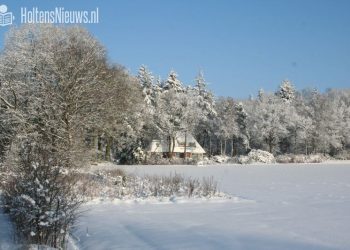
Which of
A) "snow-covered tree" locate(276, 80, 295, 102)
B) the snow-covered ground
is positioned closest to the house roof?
"snow-covered tree" locate(276, 80, 295, 102)

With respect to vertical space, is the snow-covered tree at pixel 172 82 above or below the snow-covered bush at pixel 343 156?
above

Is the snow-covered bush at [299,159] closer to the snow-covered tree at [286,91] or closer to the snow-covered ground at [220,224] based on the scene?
the snow-covered tree at [286,91]

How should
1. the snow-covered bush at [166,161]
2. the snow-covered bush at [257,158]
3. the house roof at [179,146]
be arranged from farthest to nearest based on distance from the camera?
1. the house roof at [179,146]
2. the snow-covered bush at [257,158]
3. the snow-covered bush at [166,161]

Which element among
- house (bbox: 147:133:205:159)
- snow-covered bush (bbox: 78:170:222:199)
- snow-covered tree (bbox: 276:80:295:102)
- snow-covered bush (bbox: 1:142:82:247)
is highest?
snow-covered tree (bbox: 276:80:295:102)

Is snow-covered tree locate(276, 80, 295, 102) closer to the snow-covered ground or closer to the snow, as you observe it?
the snow-covered ground

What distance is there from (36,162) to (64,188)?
78 centimetres

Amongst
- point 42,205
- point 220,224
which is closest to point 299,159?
point 220,224

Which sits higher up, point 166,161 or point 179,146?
point 179,146

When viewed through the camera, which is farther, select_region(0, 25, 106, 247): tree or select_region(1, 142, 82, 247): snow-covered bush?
select_region(0, 25, 106, 247): tree

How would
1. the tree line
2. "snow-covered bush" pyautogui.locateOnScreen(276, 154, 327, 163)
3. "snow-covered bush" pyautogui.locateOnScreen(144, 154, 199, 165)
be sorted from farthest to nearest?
1. "snow-covered bush" pyautogui.locateOnScreen(276, 154, 327, 163)
2. "snow-covered bush" pyautogui.locateOnScreen(144, 154, 199, 165)
3. the tree line

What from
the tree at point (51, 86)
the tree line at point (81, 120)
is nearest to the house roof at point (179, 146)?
the tree line at point (81, 120)

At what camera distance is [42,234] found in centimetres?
817

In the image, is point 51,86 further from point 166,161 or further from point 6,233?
point 166,161

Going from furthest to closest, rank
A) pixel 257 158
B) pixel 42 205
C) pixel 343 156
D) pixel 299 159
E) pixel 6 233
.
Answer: pixel 343 156 → pixel 299 159 → pixel 257 158 → pixel 6 233 → pixel 42 205
